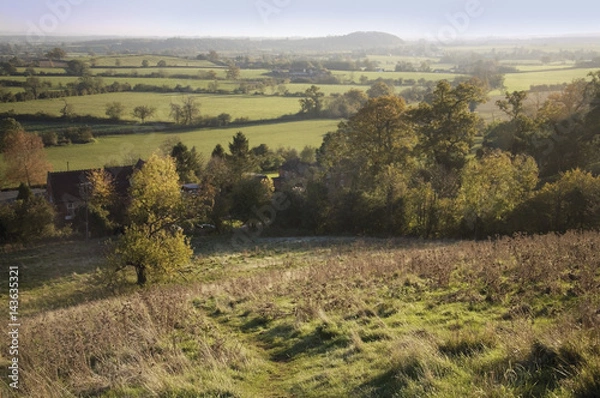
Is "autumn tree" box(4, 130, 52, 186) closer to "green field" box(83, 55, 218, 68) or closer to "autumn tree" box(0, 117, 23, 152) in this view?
"autumn tree" box(0, 117, 23, 152)

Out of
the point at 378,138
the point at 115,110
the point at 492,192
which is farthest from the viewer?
the point at 115,110

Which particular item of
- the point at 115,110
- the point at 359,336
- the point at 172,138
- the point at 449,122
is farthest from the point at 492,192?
the point at 115,110

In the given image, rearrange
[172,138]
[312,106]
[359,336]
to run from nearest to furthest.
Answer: [359,336] < [172,138] < [312,106]

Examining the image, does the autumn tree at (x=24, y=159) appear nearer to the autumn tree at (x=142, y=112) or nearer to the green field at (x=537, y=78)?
the autumn tree at (x=142, y=112)

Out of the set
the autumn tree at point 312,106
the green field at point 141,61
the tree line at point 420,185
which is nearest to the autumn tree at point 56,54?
the green field at point 141,61

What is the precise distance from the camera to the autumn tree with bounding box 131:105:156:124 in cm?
7494

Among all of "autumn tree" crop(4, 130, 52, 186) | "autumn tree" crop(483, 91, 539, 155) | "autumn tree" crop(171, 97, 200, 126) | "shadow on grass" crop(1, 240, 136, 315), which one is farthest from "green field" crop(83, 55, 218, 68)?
"autumn tree" crop(483, 91, 539, 155)

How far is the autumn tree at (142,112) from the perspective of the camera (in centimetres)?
7494

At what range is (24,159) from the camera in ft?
176

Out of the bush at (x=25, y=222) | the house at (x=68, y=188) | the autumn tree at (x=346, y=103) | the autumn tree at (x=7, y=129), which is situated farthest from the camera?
the autumn tree at (x=346, y=103)

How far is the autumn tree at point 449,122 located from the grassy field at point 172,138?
109ft

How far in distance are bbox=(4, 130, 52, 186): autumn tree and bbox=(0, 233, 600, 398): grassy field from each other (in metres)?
50.6

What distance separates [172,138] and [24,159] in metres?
18.9

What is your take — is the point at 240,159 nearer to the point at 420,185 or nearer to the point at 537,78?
the point at 420,185
